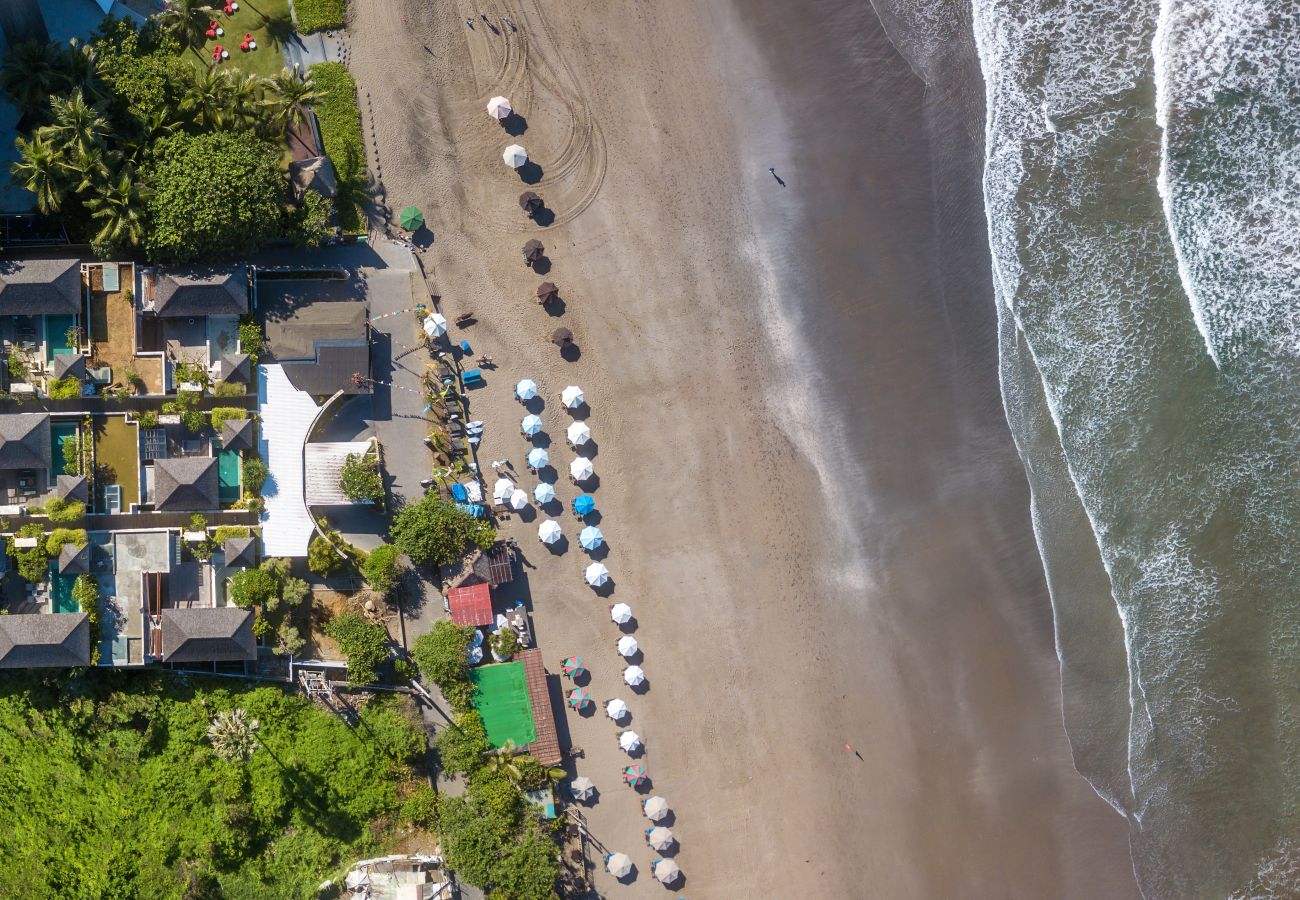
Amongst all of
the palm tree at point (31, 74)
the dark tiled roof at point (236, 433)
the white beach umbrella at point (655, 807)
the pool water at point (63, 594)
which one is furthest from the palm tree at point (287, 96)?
the white beach umbrella at point (655, 807)

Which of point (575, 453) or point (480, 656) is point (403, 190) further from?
point (480, 656)

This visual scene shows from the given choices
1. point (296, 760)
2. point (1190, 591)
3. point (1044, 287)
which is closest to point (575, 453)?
point (296, 760)

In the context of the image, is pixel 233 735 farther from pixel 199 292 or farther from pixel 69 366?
pixel 199 292

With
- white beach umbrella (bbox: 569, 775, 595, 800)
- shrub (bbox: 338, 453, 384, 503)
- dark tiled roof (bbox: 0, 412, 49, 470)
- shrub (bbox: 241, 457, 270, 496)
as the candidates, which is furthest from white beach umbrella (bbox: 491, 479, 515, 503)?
dark tiled roof (bbox: 0, 412, 49, 470)

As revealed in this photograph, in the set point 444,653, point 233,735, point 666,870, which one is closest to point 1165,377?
point 666,870

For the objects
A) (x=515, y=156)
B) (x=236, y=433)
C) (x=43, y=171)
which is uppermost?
(x=43, y=171)

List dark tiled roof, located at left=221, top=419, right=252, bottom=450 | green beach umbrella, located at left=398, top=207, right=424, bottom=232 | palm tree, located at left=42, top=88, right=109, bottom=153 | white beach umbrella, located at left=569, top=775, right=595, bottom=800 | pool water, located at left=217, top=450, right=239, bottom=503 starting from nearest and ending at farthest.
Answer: palm tree, located at left=42, top=88, right=109, bottom=153, dark tiled roof, located at left=221, top=419, right=252, bottom=450, pool water, located at left=217, top=450, right=239, bottom=503, green beach umbrella, located at left=398, top=207, right=424, bottom=232, white beach umbrella, located at left=569, top=775, right=595, bottom=800

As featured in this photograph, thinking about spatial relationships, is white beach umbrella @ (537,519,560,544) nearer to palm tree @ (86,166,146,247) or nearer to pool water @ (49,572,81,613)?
pool water @ (49,572,81,613)
